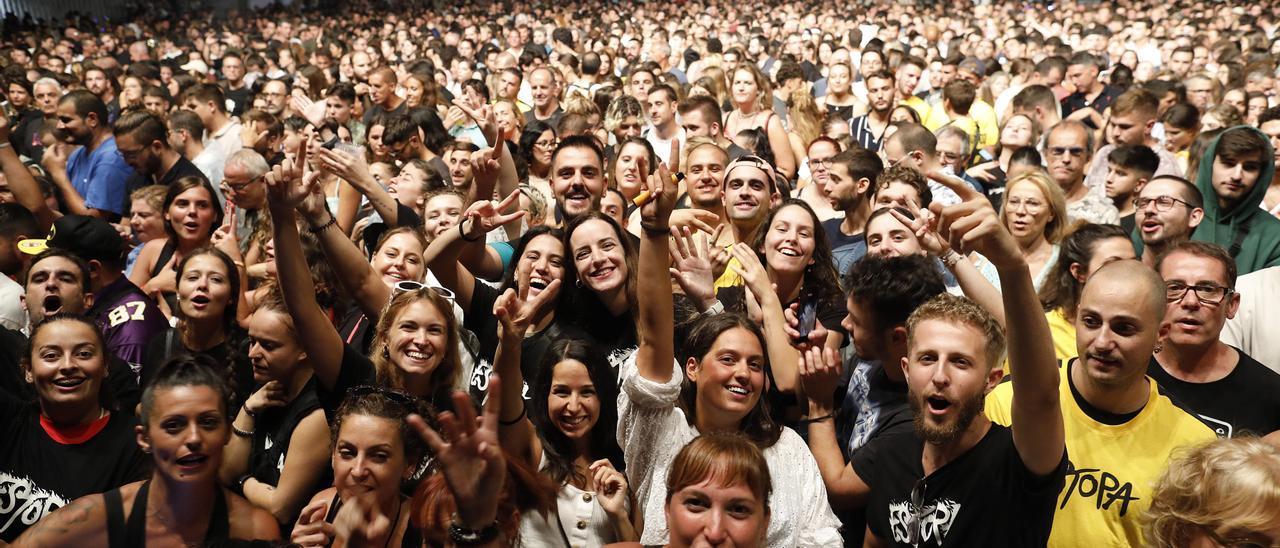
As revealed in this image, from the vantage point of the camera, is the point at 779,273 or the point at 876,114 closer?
the point at 779,273

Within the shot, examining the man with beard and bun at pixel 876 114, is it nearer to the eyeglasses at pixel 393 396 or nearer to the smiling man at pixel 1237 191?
the smiling man at pixel 1237 191

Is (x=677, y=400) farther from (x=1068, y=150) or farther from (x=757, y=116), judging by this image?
(x=757, y=116)

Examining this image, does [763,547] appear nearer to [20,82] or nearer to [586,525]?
[586,525]

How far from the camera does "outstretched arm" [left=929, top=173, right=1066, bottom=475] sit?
94.4 inches

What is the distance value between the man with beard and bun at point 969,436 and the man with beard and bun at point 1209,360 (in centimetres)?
68

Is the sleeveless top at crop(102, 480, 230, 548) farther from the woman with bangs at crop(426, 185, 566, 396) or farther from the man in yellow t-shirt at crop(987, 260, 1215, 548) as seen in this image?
the man in yellow t-shirt at crop(987, 260, 1215, 548)

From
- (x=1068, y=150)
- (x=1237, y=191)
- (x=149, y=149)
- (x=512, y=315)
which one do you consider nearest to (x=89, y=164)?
(x=149, y=149)

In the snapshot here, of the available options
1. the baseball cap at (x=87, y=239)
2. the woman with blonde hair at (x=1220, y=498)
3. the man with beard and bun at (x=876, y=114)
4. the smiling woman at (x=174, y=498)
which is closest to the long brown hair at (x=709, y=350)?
the woman with blonde hair at (x=1220, y=498)

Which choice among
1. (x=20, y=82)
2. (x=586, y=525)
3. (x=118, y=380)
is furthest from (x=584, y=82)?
(x=586, y=525)

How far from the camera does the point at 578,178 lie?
5355 mm

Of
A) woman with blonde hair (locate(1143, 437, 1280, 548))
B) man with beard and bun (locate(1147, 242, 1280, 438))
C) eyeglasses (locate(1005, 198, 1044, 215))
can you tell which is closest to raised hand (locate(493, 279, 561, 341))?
woman with blonde hair (locate(1143, 437, 1280, 548))

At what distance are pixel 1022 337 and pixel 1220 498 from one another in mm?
547

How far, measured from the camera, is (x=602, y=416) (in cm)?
345

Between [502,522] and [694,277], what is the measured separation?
138 centimetres
